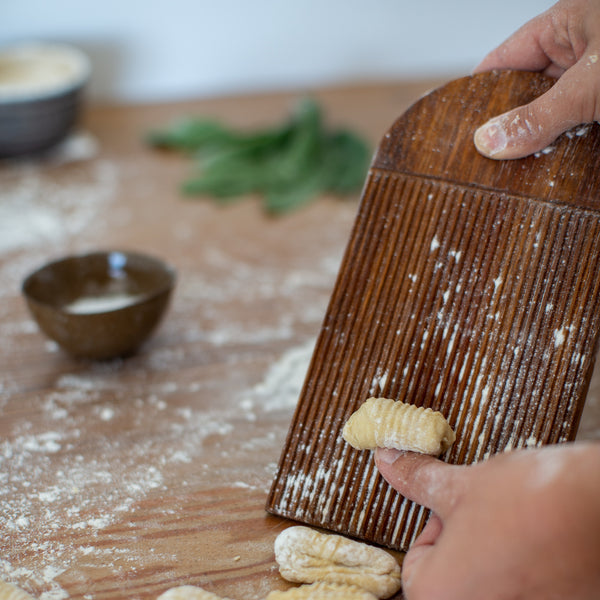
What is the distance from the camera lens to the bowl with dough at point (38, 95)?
67.6 inches

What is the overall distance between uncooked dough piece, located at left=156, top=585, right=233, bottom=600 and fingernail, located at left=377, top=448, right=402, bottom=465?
22 cm

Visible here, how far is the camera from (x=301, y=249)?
152 centimetres

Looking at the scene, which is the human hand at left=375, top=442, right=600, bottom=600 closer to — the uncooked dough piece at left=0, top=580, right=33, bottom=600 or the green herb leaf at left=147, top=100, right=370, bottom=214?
the uncooked dough piece at left=0, top=580, right=33, bottom=600

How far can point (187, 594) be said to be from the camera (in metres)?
0.70

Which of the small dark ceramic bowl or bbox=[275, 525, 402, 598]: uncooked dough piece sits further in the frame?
the small dark ceramic bowl

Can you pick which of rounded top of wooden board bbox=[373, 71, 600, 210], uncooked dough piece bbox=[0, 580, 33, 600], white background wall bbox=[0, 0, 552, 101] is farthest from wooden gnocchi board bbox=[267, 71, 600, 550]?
white background wall bbox=[0, 0, 552, 101]

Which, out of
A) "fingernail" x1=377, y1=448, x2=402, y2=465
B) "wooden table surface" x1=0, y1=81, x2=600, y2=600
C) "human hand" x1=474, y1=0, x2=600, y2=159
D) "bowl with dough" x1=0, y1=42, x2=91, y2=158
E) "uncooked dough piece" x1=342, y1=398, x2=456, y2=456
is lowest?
"wooden table surface" x1=0, y1=81, x2=600, y2=600

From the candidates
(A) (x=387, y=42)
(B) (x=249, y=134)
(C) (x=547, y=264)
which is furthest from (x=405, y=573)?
(A) (x=387, y=42)

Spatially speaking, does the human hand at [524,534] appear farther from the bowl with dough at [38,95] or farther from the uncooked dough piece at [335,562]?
the bowl with dough at [38,95]

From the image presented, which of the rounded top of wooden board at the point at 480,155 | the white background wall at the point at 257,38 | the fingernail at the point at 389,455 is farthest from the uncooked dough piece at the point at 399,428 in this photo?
the white background wall at the point at 257,38

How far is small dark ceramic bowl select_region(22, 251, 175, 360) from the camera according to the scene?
105cm

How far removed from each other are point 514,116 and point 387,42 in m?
1.72

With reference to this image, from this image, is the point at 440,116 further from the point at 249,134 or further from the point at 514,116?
the point at 249,134

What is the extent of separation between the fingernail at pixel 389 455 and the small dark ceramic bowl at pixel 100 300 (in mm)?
452
